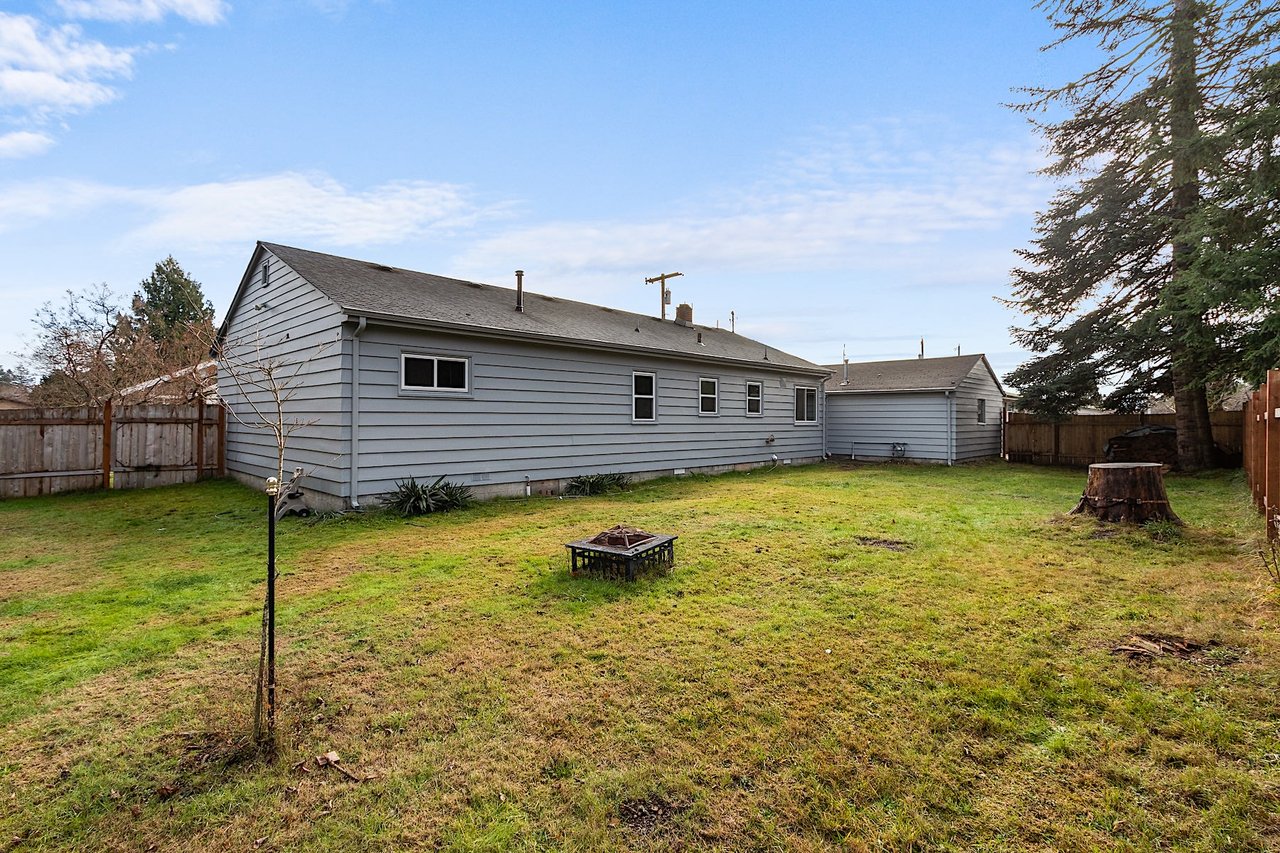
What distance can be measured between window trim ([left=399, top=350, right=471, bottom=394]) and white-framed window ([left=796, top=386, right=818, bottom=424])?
35.7 ft

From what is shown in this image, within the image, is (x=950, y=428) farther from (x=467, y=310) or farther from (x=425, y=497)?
(x=425, y=497)

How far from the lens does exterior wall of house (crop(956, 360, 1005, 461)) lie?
666 inches

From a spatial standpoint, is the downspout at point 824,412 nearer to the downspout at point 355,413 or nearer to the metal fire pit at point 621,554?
the metal fire pit at point 621,554

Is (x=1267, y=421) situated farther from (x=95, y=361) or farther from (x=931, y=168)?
(x=95, y=361)

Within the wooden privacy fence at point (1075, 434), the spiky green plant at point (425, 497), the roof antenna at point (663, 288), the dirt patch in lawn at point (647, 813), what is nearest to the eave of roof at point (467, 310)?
the roof antenna at point (663, 288)

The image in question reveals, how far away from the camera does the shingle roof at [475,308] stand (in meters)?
8.58

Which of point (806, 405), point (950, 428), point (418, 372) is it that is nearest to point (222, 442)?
point (418, 372)

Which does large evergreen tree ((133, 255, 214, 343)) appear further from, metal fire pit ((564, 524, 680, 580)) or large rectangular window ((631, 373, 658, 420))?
metal fire pit ((564, 524, 680, 580))

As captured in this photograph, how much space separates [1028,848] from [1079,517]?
6902 mm

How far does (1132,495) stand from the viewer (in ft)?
22.2

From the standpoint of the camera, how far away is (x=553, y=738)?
8.43ft

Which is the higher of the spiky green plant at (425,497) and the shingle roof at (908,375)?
A: the shingle roof at (908,375)

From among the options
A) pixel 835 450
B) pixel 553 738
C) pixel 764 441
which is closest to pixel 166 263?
pixel 764 441

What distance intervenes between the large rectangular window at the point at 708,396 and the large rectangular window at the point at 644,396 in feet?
5.17
